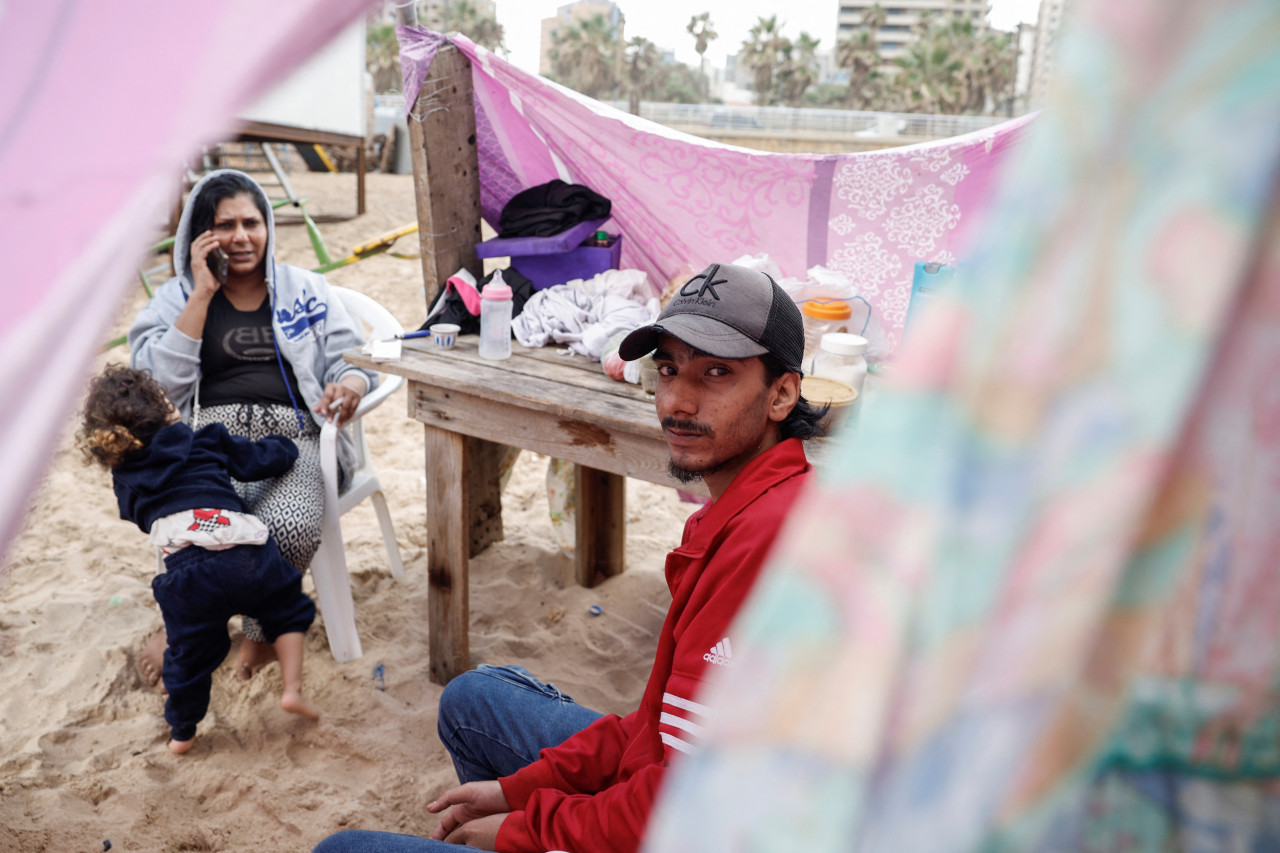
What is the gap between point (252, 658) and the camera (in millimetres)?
2709

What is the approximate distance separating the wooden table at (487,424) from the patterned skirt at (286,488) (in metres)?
0.36

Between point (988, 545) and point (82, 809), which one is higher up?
point (988, 545)

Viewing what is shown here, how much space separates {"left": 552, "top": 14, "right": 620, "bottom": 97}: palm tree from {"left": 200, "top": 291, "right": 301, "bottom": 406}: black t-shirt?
146 feet

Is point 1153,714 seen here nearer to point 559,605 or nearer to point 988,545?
point 988,545

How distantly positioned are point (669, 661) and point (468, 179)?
7.81 feet

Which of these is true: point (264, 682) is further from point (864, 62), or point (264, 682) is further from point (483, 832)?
point (864, 62)

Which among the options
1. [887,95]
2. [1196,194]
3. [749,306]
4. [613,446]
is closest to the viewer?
[1196,194]

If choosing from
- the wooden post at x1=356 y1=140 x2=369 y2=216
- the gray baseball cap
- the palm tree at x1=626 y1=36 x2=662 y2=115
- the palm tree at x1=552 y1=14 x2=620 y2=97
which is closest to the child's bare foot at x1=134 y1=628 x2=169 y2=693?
the gray baseball cap

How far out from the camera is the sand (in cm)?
218

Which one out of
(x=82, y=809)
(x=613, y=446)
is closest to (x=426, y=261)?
(x=613, y=446)

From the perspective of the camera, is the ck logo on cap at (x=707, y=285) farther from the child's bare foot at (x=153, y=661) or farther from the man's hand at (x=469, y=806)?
the child's bare foot at (x=153, y=661)

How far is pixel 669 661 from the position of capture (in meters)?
1.38

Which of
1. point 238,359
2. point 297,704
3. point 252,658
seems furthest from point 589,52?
point 297,704

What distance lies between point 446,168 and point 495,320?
834 mm
